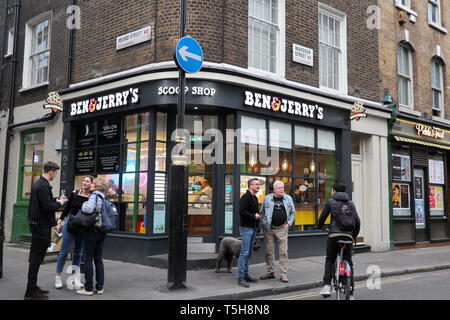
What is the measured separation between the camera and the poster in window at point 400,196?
14.3m

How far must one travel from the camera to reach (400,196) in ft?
47.7

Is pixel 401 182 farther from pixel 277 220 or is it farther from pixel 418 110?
pixel 277 220

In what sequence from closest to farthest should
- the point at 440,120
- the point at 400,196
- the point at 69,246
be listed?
the point at 69,246
the point at 400,196
the point at 440,120

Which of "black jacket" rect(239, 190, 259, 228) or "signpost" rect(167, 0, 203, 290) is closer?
"signpost" rect(167, 0, 203, 290)

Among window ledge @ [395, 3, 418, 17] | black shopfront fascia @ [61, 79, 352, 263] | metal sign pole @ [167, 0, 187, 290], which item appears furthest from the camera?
window ledge @ [395, 3, 418, 17]

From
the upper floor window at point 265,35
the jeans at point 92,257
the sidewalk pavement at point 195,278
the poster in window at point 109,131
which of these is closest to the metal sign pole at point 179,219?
the sidewalk pavement at point 195,278

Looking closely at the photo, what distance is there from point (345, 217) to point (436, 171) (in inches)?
447

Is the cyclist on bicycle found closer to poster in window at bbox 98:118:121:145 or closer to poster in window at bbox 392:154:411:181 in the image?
poster in window at bbox 98:118:121:145

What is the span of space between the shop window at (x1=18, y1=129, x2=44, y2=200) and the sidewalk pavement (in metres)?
2.58

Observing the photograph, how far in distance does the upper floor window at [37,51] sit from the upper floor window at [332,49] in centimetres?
852

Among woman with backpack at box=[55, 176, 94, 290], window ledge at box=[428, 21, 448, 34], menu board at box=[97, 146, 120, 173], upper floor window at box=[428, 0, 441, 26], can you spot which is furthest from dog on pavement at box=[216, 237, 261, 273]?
upper floor window at box=[428, 0, 441, 26]

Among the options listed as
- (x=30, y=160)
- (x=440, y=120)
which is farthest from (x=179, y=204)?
(x=440, y=120)

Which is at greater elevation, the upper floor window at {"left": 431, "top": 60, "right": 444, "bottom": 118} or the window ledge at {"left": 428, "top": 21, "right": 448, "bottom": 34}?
the window ledge at {"left": 428, "top": 21, "right": 448, "bottom": 34}

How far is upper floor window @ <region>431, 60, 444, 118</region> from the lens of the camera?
1691 centimetres
